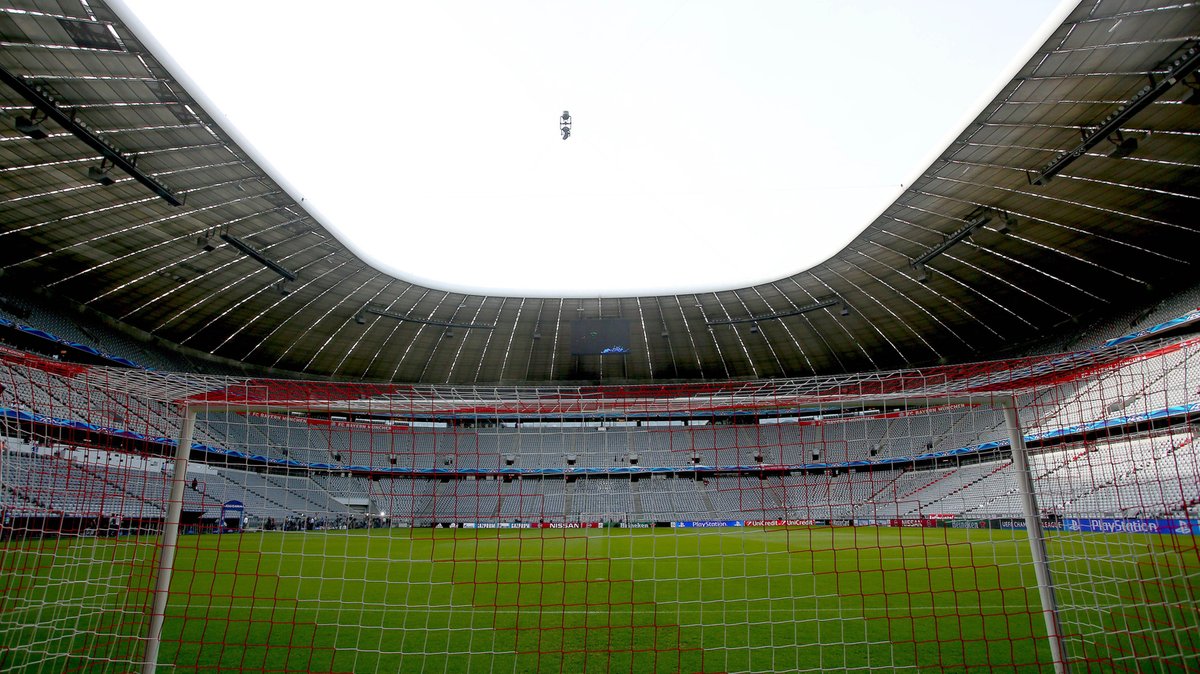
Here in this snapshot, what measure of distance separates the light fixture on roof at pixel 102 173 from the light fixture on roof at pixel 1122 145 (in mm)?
25463

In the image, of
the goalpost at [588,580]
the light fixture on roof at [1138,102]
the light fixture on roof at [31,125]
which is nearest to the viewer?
the goalpost at [588,580]

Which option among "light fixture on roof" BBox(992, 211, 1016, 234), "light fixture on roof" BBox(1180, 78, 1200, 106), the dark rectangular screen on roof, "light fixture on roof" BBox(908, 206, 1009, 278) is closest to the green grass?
"light fixture on roof" BBox(1180, 78, 1200, 106)

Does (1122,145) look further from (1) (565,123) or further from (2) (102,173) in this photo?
(2) (102,173)

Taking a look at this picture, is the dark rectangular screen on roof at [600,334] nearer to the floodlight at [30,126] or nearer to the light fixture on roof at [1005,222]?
the light fixture on roof at [1005,222]

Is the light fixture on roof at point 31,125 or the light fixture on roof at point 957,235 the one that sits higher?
the light fixture on roof at point 957,235

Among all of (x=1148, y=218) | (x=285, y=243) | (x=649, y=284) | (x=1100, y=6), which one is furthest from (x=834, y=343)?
(x=285, y=243)

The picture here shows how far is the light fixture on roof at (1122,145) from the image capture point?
15.6 metres

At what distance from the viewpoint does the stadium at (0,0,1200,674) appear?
7.66 metres

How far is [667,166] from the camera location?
21.4 metres

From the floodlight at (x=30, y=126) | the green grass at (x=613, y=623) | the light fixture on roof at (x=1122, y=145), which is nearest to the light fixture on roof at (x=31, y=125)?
the floodlight at (x=30, y=126)

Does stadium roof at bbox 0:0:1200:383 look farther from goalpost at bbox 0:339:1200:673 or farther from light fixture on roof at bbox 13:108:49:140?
goalpost at bbox 0:339:1200:673

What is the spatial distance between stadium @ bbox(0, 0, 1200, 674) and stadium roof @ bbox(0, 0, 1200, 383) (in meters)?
0.13

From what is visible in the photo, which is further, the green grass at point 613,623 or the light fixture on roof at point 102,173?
the light fixture on roof at point 102,173

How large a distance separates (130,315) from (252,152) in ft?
57.8
